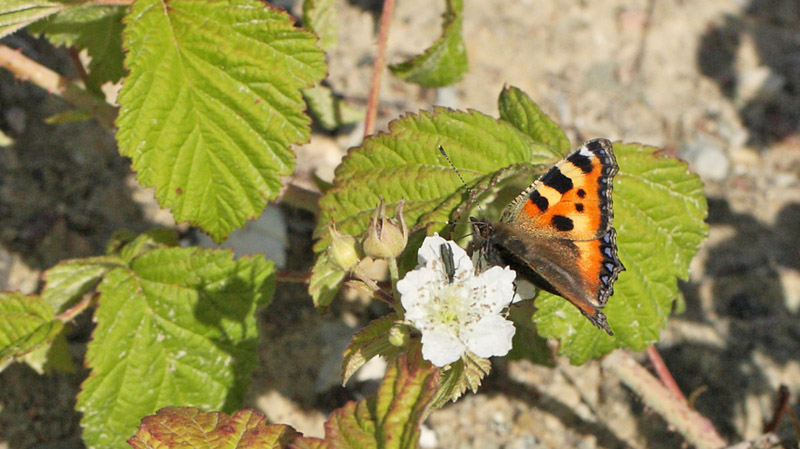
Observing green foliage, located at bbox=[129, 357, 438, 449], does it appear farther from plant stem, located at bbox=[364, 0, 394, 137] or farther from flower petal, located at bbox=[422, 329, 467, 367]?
plant stem, located at bbox=[364, 0, 394, 137]

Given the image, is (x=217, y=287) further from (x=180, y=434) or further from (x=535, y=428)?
(x=535, y=428)

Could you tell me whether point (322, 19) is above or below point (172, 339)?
above

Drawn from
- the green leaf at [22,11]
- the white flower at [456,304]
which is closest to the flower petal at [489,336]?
the white flower at [456,304]

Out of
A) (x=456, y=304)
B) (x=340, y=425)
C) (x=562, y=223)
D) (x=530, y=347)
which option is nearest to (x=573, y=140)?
(x=530, y=347)

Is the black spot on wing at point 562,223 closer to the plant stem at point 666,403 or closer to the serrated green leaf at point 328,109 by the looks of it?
the plant stem at point 666,403

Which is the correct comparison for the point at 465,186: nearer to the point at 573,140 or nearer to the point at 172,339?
the point at 172,339

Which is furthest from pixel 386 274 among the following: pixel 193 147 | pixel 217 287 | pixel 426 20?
pixel 426 20
